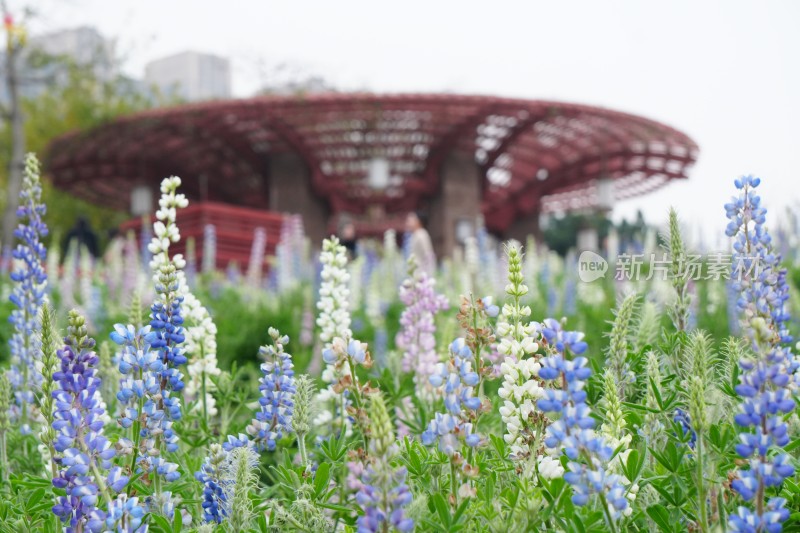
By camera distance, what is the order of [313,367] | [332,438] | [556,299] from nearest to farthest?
[332,438], [313,367], [556,299]

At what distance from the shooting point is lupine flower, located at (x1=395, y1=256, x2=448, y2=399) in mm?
2535

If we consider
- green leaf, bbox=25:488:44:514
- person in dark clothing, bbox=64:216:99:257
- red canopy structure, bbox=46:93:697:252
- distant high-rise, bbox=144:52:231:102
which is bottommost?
green leaf, bbox=25:488:44:514

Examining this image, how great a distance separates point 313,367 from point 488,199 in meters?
23.1

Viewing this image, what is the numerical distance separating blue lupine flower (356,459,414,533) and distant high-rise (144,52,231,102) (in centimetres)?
2761

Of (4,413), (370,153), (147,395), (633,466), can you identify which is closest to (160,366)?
(147,395)

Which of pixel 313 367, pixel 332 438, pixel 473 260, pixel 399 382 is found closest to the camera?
pixel 332 438

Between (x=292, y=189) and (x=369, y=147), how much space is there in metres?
3.31

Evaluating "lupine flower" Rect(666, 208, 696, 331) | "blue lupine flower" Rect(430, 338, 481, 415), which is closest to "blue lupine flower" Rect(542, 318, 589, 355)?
"blue lupine flower" Rect(430, 338, 481, 415)

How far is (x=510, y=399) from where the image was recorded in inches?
65.9

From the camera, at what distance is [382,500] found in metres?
1.24

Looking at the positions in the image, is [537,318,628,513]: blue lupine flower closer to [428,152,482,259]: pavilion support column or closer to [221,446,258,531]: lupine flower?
[221,446,258,531]: lupine flower

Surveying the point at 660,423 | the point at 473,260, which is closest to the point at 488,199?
the point at 473,260

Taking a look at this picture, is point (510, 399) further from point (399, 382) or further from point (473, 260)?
point (473, 260)

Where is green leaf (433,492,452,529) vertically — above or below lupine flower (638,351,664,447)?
below
